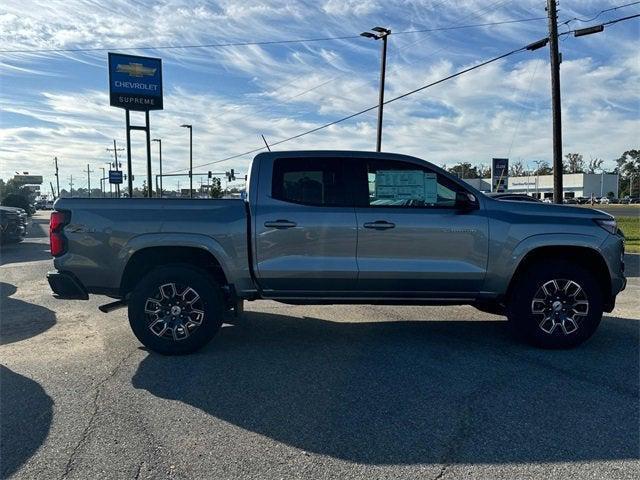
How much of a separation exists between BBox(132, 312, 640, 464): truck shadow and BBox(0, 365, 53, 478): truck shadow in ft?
2.55

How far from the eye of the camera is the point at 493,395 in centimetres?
419

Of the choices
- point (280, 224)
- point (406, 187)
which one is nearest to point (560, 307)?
point (406, 187)

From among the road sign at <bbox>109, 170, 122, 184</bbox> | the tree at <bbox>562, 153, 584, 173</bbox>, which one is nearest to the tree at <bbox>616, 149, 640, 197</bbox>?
the tree at <bbox>562, 153, 584, 173</bbox>

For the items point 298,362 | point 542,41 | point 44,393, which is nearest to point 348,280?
point 298,362

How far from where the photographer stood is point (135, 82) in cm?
2397

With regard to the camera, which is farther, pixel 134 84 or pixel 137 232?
pixel 134 84

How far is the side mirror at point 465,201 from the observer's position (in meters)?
5.19

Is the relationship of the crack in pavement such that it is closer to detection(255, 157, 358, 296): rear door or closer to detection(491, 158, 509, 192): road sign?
detection(255, 157, 358, 296): rear door

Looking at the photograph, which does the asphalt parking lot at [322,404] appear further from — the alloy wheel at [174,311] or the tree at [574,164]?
the tree at [574,164]

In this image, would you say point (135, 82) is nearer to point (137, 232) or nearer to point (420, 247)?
point (137, 232)

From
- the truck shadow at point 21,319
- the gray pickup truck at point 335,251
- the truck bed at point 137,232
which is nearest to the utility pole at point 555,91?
the gray pickup truck at point 335,251

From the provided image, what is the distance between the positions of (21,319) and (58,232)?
2.40 m

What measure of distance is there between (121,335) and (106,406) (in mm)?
2094

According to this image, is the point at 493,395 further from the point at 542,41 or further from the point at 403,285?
the point at 542,41
